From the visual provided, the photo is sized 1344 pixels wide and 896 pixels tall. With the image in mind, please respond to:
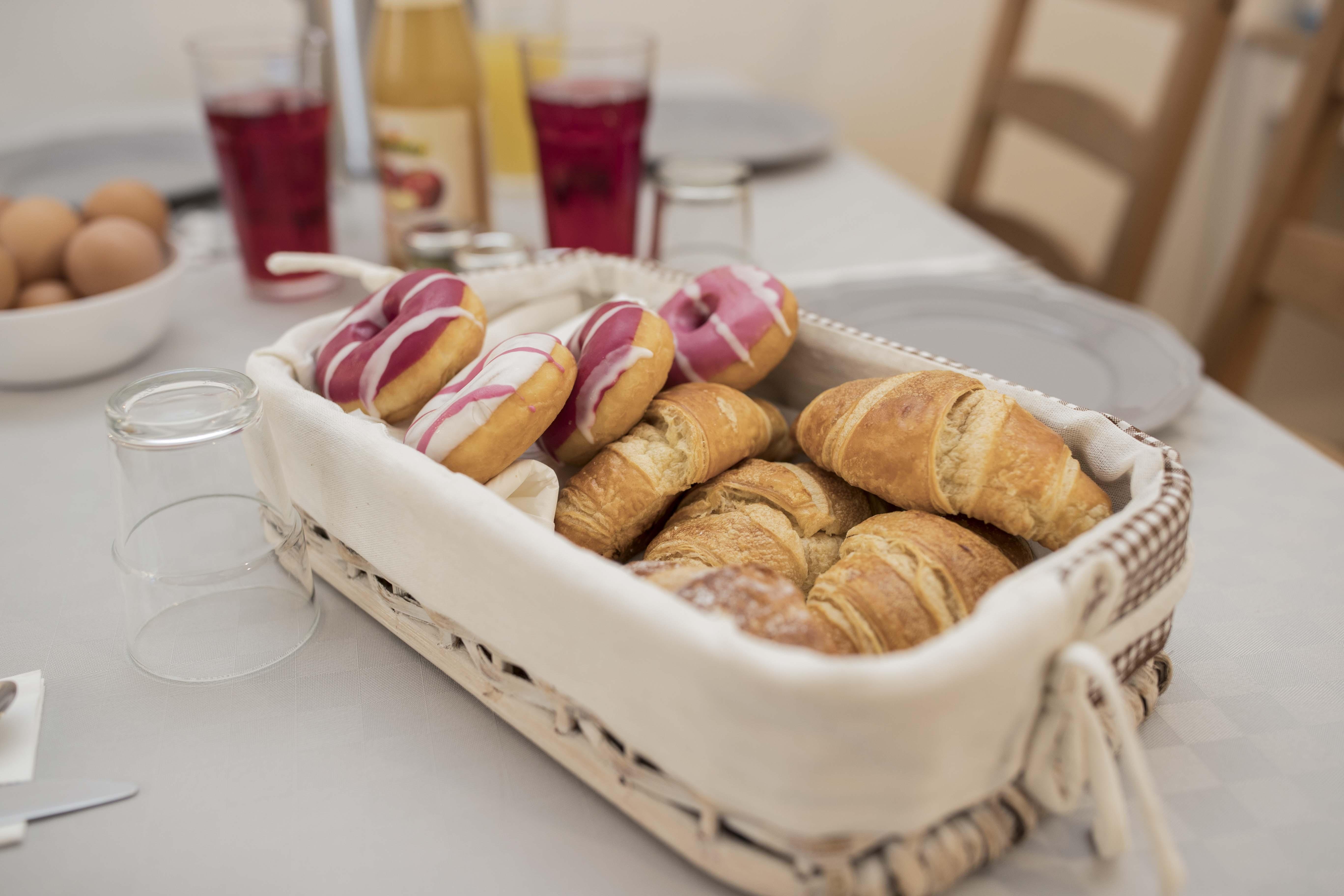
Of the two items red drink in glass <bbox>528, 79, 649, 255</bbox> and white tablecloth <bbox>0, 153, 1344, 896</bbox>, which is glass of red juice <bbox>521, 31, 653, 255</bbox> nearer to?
red drink in glass <bbox>528, 79, 649, 255</bbox>

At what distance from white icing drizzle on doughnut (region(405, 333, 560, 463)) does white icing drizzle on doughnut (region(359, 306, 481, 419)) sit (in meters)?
0.04

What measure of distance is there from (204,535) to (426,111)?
0.51m

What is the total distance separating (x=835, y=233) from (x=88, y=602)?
2.97ft

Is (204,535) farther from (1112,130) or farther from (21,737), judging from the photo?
→ (1112,130)

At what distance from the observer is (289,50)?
95 cm

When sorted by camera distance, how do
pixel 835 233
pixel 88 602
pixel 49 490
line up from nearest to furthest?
pixel 88 602
pixel 49 490
pixel 835 233

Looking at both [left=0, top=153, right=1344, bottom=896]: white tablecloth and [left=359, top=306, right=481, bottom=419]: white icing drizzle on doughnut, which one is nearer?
[left=0, top=153, right=1344, bottom=896]: white tablecloth

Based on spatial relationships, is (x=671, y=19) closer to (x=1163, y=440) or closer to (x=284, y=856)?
(x=1163, y=440)

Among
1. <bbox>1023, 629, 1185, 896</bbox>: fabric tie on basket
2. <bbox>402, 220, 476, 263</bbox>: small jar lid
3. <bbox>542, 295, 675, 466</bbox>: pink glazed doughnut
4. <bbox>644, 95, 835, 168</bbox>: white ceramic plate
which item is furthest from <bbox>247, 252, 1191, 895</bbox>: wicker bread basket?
<bbox>644, 95, 835, 168</bbox>: white ceramic plate

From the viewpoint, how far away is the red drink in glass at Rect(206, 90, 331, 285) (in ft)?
3.06

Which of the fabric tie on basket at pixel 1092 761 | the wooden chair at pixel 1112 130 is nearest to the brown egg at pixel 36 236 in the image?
the fabric tie on basket at pixel 1092 761

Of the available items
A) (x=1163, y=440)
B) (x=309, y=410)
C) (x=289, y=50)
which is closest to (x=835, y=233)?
(x=1163, y=440)

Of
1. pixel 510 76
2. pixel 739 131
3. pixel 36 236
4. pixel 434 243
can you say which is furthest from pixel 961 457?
pixel 739 131

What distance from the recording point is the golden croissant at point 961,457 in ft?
1.56
